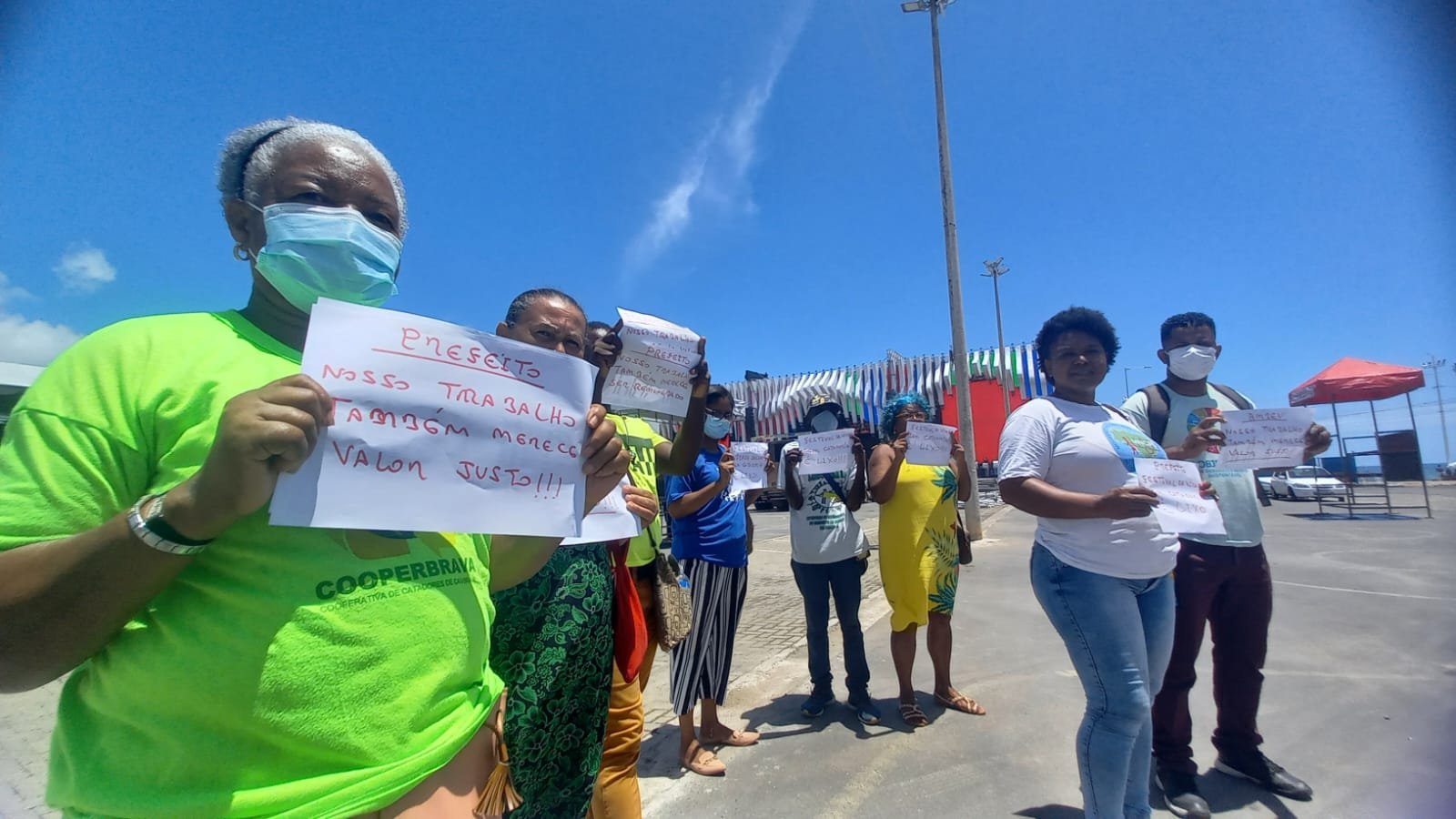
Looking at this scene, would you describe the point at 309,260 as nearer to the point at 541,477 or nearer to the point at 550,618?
the point at 541,477

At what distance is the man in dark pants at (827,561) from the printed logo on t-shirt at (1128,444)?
1912 mm

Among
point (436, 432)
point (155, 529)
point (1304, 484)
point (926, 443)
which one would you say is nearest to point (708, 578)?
point (926, 443)

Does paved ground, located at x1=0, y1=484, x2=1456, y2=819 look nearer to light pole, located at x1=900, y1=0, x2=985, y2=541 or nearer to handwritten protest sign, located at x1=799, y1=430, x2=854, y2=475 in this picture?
handwritten protest sign, located at x1=799, y1=430, x2=854, y2=475

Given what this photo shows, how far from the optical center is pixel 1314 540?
1067 centimetres

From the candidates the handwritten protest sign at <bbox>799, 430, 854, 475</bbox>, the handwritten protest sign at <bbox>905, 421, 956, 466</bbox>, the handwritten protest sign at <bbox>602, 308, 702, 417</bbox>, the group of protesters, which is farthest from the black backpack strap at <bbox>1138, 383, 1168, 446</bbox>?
the handwritten protest sign at <bbox>602, 308, 702, 417</bbox>

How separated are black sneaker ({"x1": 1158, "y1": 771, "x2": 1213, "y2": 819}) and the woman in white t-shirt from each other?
0.70m

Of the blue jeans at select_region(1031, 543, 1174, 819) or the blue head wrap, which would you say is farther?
the blue head wrap

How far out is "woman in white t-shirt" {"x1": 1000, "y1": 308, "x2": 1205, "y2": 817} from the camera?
7.75 feet

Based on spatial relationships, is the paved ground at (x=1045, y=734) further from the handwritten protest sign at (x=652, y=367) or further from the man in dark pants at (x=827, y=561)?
the handwritten protest sign at (x=652, y=367)

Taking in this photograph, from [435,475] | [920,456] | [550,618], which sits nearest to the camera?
[435,475]

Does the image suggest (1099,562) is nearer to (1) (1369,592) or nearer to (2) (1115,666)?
(2) (1115,666)

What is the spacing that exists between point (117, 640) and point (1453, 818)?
4.53m

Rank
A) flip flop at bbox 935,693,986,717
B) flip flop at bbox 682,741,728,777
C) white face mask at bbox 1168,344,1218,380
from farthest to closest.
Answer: flip flop at bbox 935,693,986,717 < flip flop at bbox 682,741,728,777 < white face mask at bbox 1168,344,1218,380

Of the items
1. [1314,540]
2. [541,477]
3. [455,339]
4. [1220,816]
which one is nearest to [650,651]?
[541,477]
